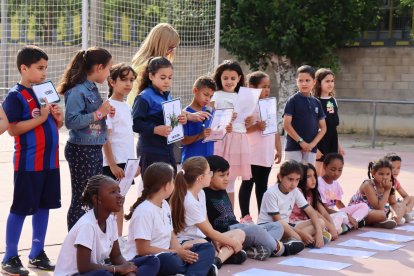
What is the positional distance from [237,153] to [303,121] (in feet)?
2.97

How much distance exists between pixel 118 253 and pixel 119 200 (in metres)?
0.34

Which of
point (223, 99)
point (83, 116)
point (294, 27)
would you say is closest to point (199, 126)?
point (223, 99)

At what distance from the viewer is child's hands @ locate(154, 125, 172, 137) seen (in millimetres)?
6180

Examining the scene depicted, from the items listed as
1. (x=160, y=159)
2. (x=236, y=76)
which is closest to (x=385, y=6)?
(x=236, y=76)

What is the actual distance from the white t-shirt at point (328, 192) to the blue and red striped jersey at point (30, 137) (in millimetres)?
A: 2881

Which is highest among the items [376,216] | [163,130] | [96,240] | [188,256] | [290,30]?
[290,30]

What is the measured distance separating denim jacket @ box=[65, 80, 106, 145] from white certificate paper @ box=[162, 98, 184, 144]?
0.54 m

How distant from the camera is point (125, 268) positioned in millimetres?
4820

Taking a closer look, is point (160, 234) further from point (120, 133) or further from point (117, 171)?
point (120, 133)

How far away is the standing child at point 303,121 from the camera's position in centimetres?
792

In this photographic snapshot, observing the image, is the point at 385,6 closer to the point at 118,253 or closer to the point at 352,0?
the point at 352,0

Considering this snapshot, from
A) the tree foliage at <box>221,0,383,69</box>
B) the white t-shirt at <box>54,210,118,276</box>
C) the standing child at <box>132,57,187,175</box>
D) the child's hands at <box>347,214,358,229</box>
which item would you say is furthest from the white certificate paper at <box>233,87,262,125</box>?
the tree foliage at <box>221,0,383,69</box>

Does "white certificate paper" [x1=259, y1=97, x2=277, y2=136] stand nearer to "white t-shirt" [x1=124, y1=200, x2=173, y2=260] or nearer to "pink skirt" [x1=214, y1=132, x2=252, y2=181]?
"pink skirt" [x1=214, y1=132, x2=252, y2=181]

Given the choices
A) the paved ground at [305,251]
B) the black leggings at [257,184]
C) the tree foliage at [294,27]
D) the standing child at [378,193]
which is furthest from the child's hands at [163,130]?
the tree foliage at [294,27]
